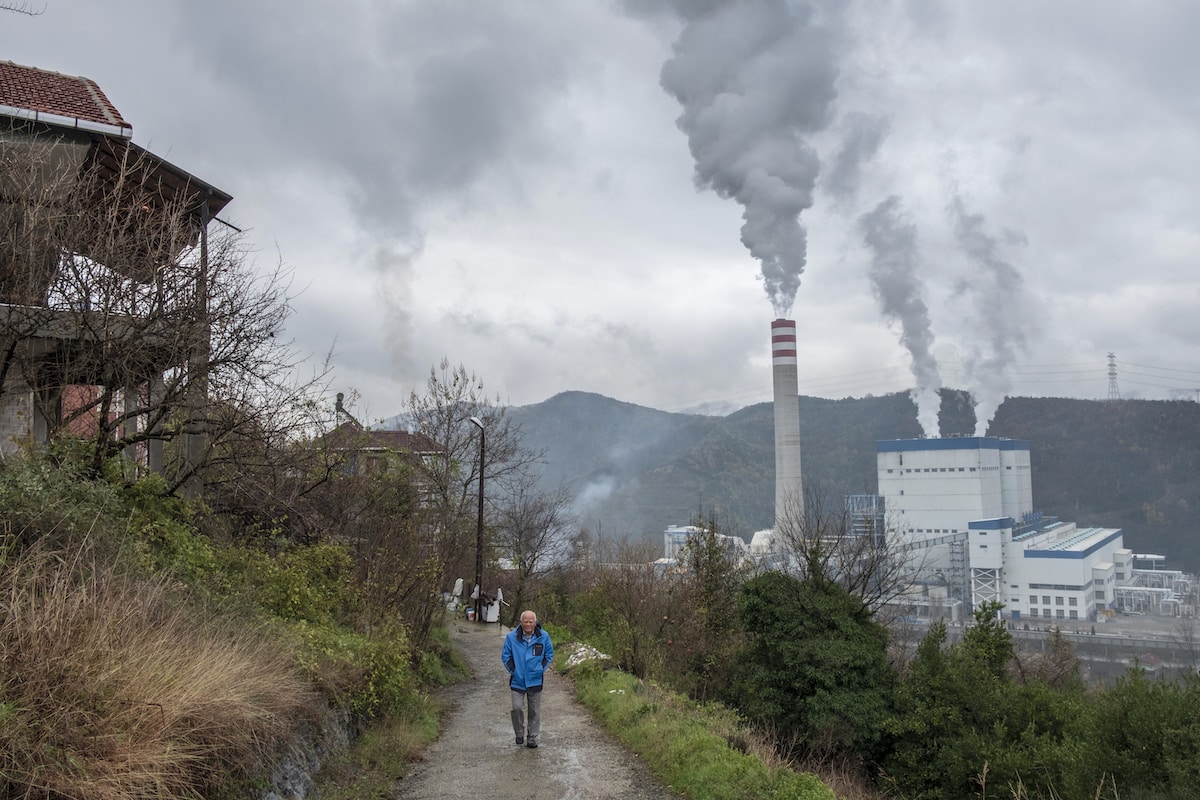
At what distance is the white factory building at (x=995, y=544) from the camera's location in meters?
66.7

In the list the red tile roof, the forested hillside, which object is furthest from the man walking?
the forested hillside

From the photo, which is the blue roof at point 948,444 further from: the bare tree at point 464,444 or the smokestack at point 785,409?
the bare tree at point 464,444

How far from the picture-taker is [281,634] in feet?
26.1

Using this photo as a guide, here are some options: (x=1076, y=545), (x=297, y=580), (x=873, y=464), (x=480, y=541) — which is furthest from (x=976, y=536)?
(x=873, y=464)

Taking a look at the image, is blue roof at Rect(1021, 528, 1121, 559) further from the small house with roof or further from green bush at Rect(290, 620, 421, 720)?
the small house with roof

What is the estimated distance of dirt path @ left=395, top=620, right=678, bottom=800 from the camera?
7.11 m

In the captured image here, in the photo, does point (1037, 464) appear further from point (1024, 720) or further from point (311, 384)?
point (311, 384)

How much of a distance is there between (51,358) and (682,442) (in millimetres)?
176226

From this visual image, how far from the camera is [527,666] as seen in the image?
8391mm

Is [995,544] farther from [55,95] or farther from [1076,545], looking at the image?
[55,95]

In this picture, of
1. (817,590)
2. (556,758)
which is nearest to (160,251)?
(556,758)

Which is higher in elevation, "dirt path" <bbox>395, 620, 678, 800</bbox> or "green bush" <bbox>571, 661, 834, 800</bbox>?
"green bush" <bbox>571, 661, 834, 800</bbox>

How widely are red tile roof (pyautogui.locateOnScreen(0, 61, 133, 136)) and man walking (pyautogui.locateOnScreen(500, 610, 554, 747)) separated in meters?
10.2

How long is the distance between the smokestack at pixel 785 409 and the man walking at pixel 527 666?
53.7 m
